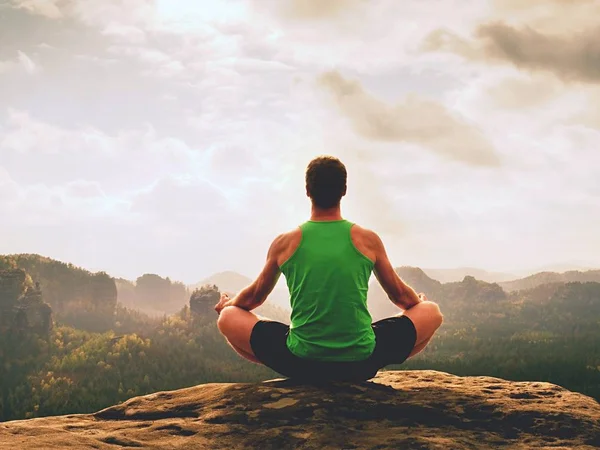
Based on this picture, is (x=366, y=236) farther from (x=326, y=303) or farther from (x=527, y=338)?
(x=527, y=338)

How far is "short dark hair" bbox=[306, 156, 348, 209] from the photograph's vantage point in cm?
675

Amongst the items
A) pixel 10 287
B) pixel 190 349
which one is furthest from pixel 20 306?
pixel 190 349

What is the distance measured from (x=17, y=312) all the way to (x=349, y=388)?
149 metres

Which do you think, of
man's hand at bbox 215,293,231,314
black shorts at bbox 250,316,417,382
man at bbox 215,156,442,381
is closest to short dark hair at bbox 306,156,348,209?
man at bbox 215,156,442,381

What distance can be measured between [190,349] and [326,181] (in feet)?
453

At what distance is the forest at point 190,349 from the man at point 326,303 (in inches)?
1805

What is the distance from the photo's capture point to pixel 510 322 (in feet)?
520

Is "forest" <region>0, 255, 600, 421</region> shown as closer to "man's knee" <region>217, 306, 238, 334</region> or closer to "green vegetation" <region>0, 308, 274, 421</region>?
"green vegetation" <region>0, 308, 274, 421</region>

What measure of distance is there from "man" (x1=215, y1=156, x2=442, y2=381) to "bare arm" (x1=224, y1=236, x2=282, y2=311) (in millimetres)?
Result: 14

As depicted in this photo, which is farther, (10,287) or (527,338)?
(10,287)

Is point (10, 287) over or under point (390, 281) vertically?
under

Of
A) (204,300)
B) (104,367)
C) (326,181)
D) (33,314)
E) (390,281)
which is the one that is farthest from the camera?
(204,300)

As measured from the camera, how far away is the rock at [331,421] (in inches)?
223

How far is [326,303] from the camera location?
659 centimetres
